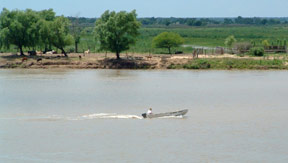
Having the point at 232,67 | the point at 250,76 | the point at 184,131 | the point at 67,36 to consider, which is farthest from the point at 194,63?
the point at 184,131

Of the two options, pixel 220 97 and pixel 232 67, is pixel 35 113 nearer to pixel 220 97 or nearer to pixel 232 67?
pixel 220 97

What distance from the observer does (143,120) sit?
29328 millimetres

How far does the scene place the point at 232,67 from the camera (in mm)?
52312

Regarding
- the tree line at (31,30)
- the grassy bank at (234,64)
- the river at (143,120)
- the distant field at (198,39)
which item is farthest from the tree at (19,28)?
the grassy bank at (234,64)

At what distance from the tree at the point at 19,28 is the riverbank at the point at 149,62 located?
1812mm

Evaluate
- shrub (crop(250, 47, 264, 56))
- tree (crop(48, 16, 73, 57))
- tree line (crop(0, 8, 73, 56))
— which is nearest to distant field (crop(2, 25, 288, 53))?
tree (crop(48, 16, 73, 57))

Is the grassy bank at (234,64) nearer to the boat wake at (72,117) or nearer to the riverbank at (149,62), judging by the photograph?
the riverbank at (149,62)

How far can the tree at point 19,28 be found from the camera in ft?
189

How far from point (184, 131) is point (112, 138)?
360 centimetres

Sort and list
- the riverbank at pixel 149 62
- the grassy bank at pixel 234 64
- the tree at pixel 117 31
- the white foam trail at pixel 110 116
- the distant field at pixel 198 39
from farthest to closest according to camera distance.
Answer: the distant field at pixel 198 39 < the tree at pixel 117 31 < the riverbank at pixel 149 62 < the grassy bank at pixel 234 64 < the white foam trail at pixel 110 116

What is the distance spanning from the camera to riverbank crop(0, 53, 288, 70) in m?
52.3

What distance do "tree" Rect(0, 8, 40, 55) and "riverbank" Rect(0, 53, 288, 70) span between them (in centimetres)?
181

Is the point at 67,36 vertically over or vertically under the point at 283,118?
over

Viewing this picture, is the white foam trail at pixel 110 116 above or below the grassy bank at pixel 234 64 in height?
below
